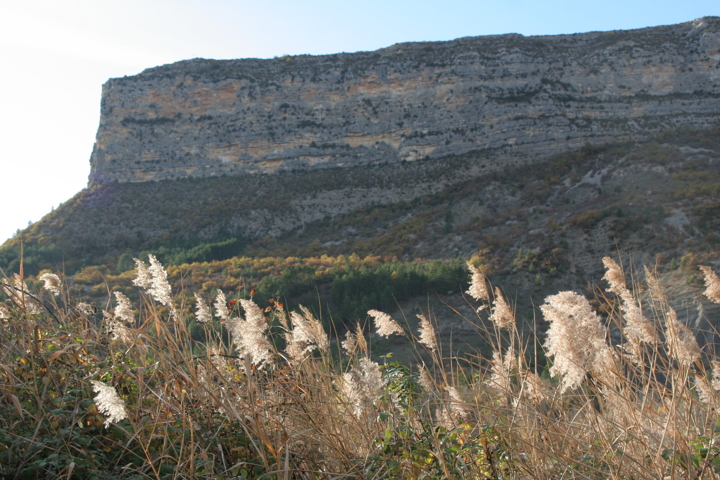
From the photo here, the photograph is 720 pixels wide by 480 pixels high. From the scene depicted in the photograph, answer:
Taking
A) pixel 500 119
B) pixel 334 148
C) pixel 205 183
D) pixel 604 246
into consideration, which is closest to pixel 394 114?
pixel 334 148

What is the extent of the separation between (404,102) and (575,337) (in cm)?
4379

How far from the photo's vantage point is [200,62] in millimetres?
48219

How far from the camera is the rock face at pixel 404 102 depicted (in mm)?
39969

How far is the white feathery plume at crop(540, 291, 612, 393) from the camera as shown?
1920 millimetres

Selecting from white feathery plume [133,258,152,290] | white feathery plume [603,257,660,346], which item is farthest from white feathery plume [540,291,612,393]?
Answer: white feathery plume [133,258,152,290]

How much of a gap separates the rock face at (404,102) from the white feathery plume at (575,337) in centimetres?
3894

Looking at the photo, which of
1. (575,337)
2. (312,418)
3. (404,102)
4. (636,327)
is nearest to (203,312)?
(312,418)

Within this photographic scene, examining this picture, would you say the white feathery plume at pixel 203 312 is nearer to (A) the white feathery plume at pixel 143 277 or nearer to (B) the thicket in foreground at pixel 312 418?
(B) the thicket in foreground at pixel 312 418

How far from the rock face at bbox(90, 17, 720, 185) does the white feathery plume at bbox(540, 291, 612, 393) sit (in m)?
38.9

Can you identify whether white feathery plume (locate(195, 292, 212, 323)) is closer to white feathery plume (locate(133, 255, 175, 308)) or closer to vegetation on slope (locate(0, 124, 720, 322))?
white feathery plume (locate(133, 255, 175, 308))

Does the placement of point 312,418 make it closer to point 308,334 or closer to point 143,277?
point 308,334

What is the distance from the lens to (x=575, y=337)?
192 centimetres

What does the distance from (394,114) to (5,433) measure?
143 feet

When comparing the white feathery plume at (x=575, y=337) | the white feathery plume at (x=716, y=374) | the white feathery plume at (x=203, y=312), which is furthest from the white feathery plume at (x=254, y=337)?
the white feathery plume at (x=716, y=374)
